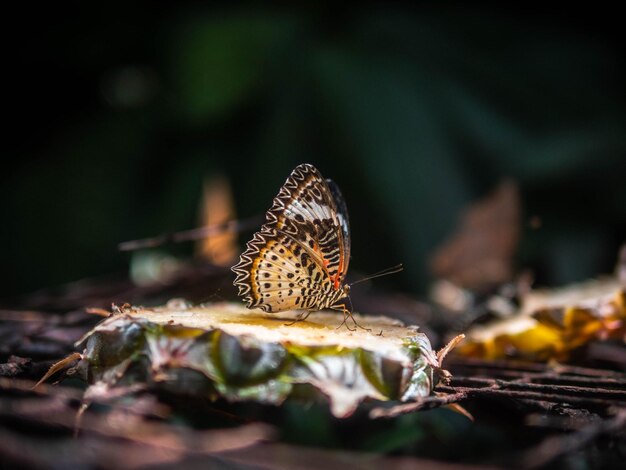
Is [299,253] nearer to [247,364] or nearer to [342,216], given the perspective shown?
[342,216]

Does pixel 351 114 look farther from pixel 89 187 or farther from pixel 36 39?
pixel 36 39

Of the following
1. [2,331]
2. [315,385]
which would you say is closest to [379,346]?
[315,385]

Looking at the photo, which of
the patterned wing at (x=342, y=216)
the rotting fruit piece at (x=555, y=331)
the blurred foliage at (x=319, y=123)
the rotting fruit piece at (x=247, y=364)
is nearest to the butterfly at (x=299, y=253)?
the patterned wing at (x=342, y=216)

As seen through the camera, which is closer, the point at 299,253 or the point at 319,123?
the point at 299,253

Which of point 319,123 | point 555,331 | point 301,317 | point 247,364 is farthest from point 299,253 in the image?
point 319,123

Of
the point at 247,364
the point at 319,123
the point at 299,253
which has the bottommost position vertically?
the point at 247,364

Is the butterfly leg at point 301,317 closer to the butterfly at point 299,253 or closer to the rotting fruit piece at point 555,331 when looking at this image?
the butterfly at point 299,253

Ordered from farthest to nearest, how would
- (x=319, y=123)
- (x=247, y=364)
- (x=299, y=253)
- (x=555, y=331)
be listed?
(x=319, y=123) < (x=555, y=331) < (x=299, y=253) < (x=247, y=364)
